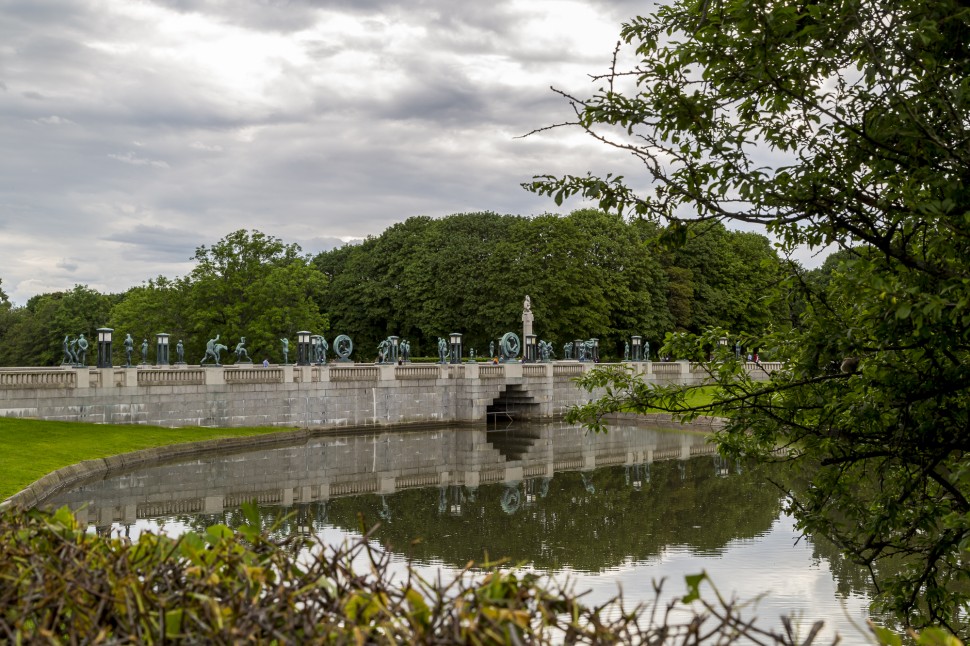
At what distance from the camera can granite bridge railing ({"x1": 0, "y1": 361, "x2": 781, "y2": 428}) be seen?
3231 centimetres

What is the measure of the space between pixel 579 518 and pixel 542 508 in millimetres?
1631

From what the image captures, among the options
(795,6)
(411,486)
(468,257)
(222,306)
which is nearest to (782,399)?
(795,6)

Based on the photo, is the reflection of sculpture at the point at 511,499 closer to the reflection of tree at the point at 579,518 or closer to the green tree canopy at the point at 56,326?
the reflection of tree at the point at 579,518

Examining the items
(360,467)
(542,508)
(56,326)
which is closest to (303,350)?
(360,467)

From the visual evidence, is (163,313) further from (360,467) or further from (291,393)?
(360,467)

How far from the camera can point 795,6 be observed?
7102 mm

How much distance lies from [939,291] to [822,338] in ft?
4.68

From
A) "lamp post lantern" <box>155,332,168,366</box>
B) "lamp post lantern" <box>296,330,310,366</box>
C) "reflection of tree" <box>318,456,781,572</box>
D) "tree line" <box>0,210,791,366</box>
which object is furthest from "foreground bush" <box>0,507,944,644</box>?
"tree line" <box>0,210,791,366</box>

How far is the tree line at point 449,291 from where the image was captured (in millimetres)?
52062

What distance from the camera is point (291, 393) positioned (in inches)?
1524

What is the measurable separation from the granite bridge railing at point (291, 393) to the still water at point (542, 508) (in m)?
4.14

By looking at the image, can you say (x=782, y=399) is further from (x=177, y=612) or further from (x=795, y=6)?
(x=177, y=612)

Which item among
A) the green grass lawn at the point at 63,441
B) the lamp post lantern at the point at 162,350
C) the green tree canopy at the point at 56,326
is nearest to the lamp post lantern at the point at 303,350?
the green grass lawn at the point at 63,441

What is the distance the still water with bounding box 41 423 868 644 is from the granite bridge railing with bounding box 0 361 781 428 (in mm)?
4139
